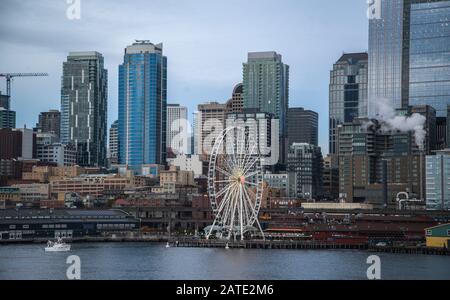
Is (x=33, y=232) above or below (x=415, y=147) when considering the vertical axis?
below

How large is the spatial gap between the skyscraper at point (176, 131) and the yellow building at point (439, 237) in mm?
43739

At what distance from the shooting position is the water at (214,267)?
59.1ft

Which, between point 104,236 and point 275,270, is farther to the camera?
point 104,236

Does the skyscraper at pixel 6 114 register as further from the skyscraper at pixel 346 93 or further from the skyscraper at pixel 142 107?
the skyscraper at pixel 346 93

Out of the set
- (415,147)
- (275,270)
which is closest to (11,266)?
(275,270)

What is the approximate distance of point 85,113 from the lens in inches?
2869

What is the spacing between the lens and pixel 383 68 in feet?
233

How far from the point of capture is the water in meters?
18.0

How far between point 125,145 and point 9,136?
12.4 m

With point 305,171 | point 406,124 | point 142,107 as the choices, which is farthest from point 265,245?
point 142,107

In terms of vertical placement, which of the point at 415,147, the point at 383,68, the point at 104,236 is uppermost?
the point at 383,68

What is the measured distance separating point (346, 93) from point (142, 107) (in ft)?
54.8
